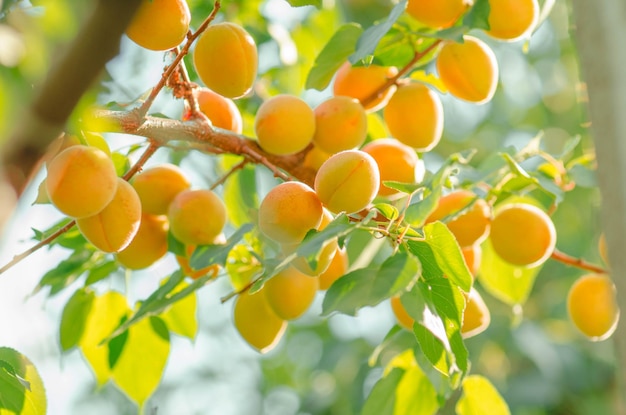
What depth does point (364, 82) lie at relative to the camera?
103 cm

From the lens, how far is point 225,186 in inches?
48.2

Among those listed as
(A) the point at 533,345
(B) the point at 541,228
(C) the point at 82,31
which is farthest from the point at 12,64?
(A) the point at 533,345

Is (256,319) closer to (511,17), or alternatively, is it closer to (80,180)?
(80,180)

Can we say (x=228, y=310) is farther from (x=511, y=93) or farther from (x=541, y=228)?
(x=541, y=228)

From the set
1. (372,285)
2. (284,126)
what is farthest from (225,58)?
(372,285)

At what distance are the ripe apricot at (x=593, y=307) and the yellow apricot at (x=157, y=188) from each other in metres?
0.54

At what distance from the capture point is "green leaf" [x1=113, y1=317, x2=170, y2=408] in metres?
1.03

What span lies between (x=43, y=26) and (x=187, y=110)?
0.39 metres

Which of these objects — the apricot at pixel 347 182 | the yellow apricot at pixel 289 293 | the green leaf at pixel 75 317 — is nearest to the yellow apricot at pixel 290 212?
the apricot at pixel 347 182

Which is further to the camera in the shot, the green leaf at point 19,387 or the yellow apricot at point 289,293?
the yellow apricot at point 289,293

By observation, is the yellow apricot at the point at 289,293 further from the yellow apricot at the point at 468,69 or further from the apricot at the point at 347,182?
the yellow apricot at the point at 468,69

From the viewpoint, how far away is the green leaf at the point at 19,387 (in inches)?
28.8

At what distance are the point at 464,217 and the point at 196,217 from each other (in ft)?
1.02

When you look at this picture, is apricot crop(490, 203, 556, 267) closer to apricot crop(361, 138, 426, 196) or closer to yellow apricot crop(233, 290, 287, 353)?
apricot crop(361, 138, 426, 196)
